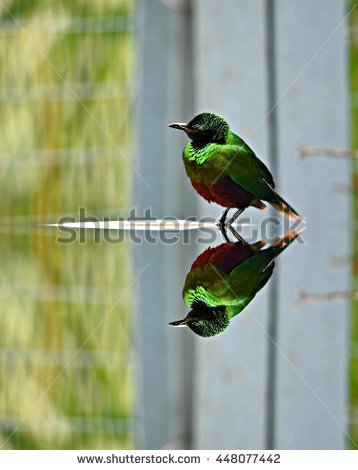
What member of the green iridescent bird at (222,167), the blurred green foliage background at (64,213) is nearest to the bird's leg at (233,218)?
the green iridescent bird at (222,167)

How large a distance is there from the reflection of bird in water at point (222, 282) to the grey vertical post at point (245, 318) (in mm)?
379

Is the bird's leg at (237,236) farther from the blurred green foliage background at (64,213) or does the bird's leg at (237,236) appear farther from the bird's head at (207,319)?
the blurred green foliage background at (64,213)

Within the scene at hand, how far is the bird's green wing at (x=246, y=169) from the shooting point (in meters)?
1.22

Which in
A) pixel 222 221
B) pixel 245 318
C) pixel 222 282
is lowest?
pixel 245 318

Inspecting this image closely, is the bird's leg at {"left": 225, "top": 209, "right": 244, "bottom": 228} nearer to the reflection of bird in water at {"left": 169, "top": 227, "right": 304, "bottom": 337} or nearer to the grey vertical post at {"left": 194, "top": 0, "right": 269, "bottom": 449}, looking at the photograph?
the reflection of bird in water at {"left": 169, "top": 227, "right": 304, "bottom": 337}

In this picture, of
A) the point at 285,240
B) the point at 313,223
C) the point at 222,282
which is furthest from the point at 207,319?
the point at 313,223

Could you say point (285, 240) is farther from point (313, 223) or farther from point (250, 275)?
point (313, 223)

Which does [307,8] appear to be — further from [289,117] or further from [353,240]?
[353,240]

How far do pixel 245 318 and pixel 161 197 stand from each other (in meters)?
0.33

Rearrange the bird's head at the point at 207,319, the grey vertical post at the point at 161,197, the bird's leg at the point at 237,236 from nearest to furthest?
the bird's head at the point at 207,319 → the bird's leg at the point at 237,236 → the grey vertical post at the point at 161,197

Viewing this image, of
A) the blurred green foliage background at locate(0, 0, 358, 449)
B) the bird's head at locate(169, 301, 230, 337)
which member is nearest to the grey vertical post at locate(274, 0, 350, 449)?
the blurred green foliage background at locate(0, 0, 358, 449)

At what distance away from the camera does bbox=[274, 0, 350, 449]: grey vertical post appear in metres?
1.66

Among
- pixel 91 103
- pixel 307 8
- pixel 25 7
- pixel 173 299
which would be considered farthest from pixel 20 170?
pixel 307 8

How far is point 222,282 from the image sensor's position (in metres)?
1.17
